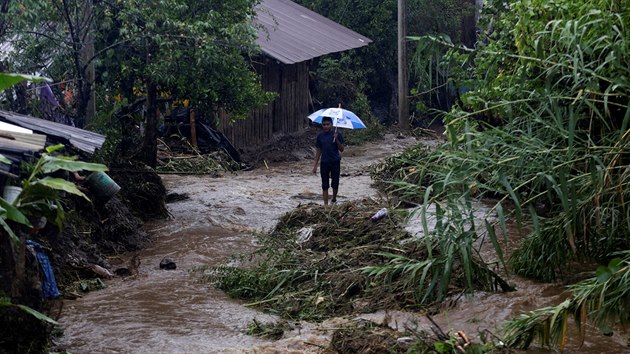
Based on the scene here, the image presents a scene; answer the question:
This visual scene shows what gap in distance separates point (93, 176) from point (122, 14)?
111 inches

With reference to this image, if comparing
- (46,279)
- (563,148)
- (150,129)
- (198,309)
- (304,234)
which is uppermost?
(563,148)

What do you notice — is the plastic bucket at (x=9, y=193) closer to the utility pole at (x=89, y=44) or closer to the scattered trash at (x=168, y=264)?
the scattered trash at (x=168, y=264)

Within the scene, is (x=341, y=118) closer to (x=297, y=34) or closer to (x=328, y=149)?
(x=328, y=149)

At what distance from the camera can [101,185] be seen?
36.8 feet

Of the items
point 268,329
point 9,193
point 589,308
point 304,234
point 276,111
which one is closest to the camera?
point 589,308

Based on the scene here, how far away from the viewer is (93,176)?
11117 millimetres

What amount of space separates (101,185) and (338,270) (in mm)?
3245

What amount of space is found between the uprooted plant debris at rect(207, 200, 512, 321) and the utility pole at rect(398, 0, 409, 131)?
→ 11.0 m

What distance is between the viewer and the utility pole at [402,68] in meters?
22.8

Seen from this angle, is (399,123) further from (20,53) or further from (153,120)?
(20,53)

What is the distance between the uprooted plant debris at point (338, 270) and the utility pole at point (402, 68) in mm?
10957

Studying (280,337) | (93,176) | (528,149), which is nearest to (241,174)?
(93,176)

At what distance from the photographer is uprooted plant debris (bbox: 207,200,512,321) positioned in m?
8.73

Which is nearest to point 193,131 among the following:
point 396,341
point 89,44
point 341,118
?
point 341,118
